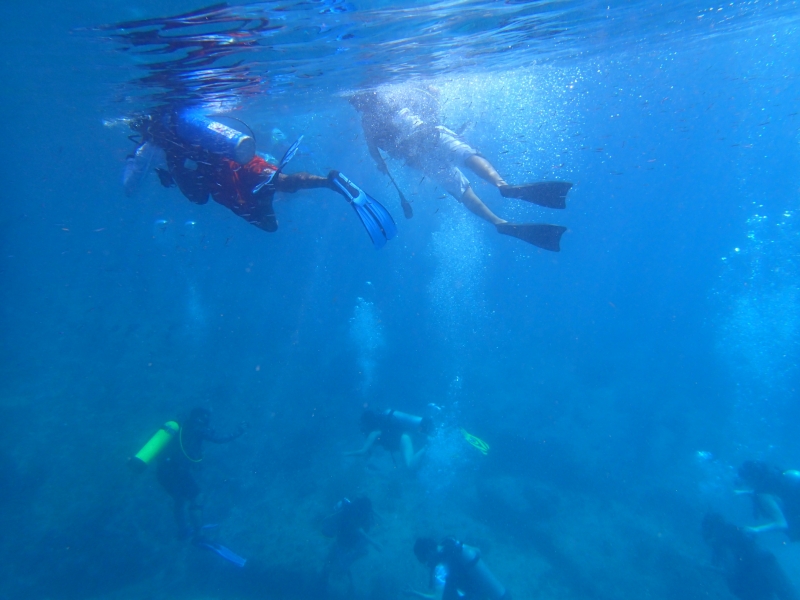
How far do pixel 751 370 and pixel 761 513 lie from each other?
22.4 m

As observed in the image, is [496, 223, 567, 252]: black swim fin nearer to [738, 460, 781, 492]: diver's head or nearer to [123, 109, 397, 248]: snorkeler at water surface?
[123, 109, 397, 248]: snorkeler at water surface

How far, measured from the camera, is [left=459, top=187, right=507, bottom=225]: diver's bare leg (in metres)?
6.56

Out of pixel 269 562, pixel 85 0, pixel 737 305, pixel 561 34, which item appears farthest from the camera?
pixel 737 305

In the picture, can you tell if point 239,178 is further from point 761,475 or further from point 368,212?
point 761,475

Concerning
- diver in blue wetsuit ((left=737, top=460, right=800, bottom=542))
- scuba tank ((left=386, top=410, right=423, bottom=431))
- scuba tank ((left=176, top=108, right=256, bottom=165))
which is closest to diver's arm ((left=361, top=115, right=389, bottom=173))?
scuba tank ((left=176, top=108, right=256, bottom=165))

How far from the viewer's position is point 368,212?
4.73m

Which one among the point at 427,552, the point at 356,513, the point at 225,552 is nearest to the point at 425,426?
the point at 356,513

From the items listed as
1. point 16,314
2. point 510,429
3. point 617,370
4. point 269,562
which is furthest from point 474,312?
point 16,314

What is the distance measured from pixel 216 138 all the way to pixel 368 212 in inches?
76.3

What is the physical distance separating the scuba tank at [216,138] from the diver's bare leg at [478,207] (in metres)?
3.74

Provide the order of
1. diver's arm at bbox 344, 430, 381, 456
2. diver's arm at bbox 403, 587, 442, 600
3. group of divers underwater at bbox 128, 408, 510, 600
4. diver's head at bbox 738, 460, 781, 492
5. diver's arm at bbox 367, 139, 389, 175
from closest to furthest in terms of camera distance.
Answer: group of divers underwater at bbox 128, 408, 510, 600
diver's arm at bbox 403, 587, 442, 600
diver's arm at bbox 367, 139, 389, 175
diver's head at bbox 738, 460, 781, 492
diver's arm at bbox 344, 430, 381, 456

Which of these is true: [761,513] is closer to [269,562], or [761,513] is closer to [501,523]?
[501,523]

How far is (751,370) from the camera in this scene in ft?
84.9

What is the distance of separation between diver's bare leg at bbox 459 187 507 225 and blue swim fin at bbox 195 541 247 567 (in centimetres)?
1013
